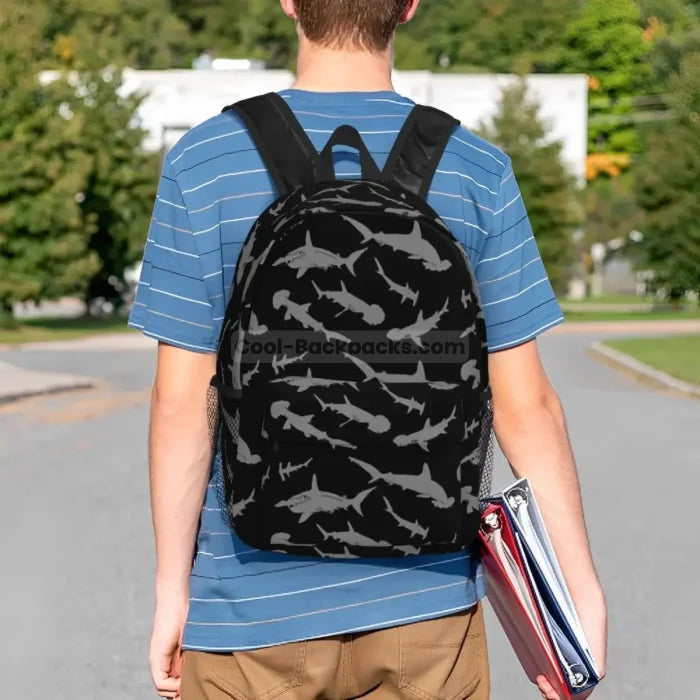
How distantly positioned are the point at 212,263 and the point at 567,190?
5732cm

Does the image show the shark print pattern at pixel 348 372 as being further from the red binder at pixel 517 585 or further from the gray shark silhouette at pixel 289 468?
the red binder at pixel 517 585

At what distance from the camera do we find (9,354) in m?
31.7

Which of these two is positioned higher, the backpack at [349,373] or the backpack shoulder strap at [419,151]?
the backpack shoulder strap at [419,151]

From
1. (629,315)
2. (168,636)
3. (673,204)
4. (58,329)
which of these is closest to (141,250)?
(58,329)

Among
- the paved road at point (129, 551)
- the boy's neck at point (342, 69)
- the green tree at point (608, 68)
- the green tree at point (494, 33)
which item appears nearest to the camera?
the boy's neck at point (342, 69)

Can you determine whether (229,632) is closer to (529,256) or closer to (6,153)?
(529,256)

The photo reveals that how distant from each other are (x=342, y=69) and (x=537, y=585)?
0.83m

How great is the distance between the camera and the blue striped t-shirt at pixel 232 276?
2.30m

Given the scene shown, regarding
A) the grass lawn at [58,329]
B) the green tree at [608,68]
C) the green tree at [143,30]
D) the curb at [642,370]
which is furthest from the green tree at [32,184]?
the green tree at [608,68]

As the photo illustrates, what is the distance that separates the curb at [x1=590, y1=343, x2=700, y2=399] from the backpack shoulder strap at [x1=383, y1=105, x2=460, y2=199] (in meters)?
18.4

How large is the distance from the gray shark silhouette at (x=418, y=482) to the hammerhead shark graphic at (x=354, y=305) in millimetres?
195

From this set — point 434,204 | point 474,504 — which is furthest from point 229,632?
point 434,204

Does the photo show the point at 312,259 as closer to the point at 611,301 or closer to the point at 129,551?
the point at 129,551

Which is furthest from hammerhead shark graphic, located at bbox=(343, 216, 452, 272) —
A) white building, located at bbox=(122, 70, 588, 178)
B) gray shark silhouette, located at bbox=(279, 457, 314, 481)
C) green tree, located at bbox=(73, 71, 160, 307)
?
white building, located at bbox=(122, 70, 588, 178)
